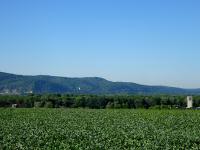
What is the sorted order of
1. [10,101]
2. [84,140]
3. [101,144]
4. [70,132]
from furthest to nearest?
[10,101] < [70,132] < [84,140] < [101,144]

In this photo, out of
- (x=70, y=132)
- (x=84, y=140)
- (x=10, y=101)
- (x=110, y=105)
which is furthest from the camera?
(x=10, y=101)

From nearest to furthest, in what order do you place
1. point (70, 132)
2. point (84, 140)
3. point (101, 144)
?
1. point (101, 144)
2. point (84, 140)
3. point (70, 132)

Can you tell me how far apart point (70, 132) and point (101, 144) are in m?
7.96

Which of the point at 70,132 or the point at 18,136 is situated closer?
the point at 18,136

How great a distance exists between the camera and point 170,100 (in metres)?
128

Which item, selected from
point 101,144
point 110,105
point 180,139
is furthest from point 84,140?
point 110,105

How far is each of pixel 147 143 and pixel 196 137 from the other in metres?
5.22

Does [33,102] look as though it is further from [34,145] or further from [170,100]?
[34,145]

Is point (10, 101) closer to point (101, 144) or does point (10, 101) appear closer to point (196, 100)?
point (196, 100)

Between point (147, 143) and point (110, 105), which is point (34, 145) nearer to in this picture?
point (147, 143)

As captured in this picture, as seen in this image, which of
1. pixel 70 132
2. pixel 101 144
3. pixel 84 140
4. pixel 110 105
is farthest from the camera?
pixel 110 105

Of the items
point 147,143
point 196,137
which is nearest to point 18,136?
point 147,143

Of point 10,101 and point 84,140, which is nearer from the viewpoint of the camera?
point 84,140

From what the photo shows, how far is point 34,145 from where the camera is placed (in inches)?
1132
